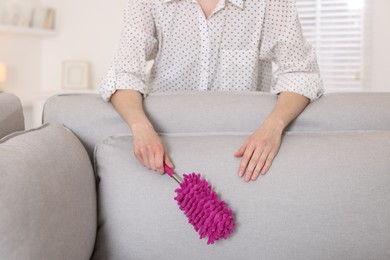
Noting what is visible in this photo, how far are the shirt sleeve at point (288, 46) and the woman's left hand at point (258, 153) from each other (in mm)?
237

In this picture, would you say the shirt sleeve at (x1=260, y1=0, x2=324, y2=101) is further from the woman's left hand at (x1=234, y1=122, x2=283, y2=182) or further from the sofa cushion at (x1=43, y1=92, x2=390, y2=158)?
the woman's left hand at (x1=234, y1=122, x2=283, y2=182)

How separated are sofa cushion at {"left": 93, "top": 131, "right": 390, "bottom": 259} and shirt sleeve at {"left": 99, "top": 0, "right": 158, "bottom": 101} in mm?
260

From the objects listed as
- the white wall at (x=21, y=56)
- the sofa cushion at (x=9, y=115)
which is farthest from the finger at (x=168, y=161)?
the white wall at (x=21, y=56)

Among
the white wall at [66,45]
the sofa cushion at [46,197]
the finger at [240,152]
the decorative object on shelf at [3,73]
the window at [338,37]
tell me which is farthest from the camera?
the white wall at [66,45]

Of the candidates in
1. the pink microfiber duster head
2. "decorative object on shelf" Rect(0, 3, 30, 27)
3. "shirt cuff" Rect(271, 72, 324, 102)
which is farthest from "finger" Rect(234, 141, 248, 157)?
"decorative object on shelf" Rect(0, 3, 30, 27)

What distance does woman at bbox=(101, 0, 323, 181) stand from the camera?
1330 millimetres

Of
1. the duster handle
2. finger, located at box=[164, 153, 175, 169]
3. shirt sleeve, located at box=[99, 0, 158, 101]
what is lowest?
the duster handle

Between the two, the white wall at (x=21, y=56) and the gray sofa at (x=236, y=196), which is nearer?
the gray sofa at (x=236, y=196)

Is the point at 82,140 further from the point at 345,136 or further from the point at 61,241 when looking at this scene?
the point at 345,136

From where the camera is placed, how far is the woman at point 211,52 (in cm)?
133

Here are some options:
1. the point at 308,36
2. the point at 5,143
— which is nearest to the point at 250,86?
the point at 5,143

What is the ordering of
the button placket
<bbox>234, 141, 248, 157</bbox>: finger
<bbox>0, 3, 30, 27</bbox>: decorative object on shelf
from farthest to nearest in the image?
<bbox>0, 3, 30, 27</bbox>: decorative object on shelf → the button placket → <bbox>234, 141, 248, 157</bbox>: finger

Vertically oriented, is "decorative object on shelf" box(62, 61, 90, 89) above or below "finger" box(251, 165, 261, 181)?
below

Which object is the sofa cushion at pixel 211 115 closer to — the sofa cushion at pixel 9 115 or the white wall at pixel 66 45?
the sofa cushion at pixel 9 115
